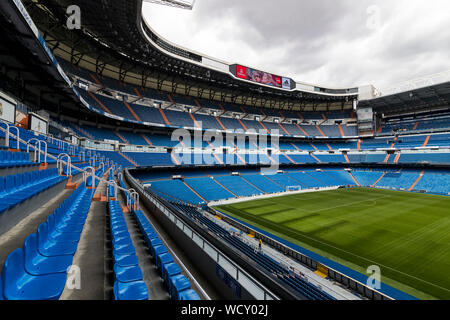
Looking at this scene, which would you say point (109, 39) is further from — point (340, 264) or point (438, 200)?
point (438, 200)

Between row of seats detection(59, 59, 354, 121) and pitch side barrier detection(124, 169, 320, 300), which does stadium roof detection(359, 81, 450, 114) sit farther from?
pitch side barrier detection(124, 169, 320, 300)

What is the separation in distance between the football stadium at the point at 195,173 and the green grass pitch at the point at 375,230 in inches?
5.5

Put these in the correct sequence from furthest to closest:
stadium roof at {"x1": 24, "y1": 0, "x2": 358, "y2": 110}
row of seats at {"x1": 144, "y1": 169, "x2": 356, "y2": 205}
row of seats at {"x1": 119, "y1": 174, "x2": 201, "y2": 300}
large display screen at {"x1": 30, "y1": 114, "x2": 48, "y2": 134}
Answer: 1. row of seats at {"x1": 144, "y1": 169, "x2": 356, "y2": 205}
2. stadium roof at {"x1": 24, "y1": 0, "x2": 358, "y2": 110}
3. large display screen at {"x1": 30, "y1": 114, "x2": 48, "y2": 134}
4. row of seats at {"x1": 119, "y1": 174, "x2": 201, "y2": 300}

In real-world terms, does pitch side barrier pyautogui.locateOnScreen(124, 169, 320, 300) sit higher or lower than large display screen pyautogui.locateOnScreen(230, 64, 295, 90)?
lower

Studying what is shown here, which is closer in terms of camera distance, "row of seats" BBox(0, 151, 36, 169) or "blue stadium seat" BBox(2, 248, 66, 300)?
"blue stadium seat" BBox(2, 248, 66, 300)

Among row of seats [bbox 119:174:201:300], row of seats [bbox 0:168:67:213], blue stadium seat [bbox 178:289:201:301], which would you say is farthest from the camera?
row of seats [bbox 0:168:67:213]

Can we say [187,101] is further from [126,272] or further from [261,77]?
[126,272]

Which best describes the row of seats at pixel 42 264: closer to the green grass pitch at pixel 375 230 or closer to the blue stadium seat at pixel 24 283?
the blue stadium seat at pixel 24 283

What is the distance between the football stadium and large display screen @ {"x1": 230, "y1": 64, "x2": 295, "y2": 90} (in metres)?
0.27

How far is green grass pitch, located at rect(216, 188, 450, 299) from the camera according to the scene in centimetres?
1073

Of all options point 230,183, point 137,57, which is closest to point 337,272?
point 230,183

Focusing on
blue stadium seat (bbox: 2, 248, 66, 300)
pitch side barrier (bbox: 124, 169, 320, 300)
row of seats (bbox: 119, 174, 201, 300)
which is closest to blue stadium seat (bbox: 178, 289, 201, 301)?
row of seats (bbox: 119, 174, 201, 300)

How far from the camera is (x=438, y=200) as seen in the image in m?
26.4

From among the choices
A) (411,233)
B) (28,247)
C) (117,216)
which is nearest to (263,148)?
(411,233)
